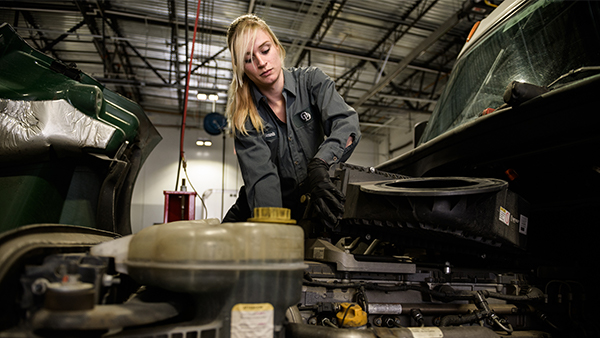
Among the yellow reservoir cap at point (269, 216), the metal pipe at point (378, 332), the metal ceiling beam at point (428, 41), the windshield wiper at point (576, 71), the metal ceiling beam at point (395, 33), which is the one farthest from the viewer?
the metal ceiling beam at point (395, 33)

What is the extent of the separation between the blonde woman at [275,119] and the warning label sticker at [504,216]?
0.72m

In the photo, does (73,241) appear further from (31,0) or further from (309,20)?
(31,0)

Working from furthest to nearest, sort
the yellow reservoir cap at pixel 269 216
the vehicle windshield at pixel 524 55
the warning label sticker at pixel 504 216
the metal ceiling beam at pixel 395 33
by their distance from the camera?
the metal ceiling beam at pixel 395 33
the vehicle windshield at pixel 524 55
the warning label sticker at pixel 504 216
the yellow reservoir cap at pixel 269 216

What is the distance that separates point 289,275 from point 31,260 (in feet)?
2.00

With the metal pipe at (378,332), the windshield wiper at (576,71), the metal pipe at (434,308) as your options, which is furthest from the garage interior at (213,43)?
the metal pipe at (378,332)

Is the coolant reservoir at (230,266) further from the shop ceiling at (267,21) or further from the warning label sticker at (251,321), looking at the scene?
the shop ceiling at (267,21)

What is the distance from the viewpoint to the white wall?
41.4ft

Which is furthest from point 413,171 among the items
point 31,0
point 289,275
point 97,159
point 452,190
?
point 31,0

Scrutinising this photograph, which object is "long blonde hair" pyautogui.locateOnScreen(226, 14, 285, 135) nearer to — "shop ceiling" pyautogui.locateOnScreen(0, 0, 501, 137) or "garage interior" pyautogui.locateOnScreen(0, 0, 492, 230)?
"garage interior" pyautogui.locateOnScreen(0, 0, 492, 230)

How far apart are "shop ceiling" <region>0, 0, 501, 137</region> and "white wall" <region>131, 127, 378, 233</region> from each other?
9.51 feet

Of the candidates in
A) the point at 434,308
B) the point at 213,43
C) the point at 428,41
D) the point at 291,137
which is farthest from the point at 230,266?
the point at 213,43

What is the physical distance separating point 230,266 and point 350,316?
573mm

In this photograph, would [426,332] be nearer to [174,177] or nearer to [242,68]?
[242,68]

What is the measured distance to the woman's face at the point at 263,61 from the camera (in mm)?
1902
